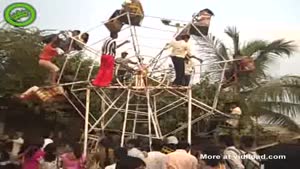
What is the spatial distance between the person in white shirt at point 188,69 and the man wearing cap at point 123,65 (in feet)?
3.66

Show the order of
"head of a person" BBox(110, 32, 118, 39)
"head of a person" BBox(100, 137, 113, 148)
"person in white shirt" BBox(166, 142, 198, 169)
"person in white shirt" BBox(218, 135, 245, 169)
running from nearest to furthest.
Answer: "person in white shirt" BBox(218, 135, 245, 169) < "person in white shirt" BBox(166, 142, 198, 169) < "head of a person" BBox(100, 137, 113, 148) < "head of a person" BBox(110, 32, 118, 39)

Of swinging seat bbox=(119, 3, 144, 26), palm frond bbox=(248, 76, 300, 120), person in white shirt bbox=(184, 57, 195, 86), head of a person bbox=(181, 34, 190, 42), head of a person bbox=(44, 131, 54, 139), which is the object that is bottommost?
head of a person bbox=(44, 131, 54, 139)

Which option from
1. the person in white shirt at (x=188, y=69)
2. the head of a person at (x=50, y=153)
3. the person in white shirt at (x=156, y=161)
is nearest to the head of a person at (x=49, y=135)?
the person in white shirt at (x=188, y=69)

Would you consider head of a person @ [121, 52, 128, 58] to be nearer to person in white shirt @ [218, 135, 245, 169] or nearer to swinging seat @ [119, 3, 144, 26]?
swinging seat @ [119, 3, 144, 26]

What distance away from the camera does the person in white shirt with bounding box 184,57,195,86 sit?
462 inches

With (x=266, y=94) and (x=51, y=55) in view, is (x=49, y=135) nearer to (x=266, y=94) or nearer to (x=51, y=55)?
(x=51, y=55)

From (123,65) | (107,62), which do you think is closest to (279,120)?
(123,65)

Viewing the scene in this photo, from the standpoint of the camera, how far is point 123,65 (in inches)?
464

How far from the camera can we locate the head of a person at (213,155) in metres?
6.29

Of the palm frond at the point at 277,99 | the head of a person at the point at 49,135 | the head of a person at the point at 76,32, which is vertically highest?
the head of a person at the point at 76,32

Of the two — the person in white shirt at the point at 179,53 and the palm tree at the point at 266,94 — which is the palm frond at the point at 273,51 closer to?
→ the palm tree at the point at 266,94

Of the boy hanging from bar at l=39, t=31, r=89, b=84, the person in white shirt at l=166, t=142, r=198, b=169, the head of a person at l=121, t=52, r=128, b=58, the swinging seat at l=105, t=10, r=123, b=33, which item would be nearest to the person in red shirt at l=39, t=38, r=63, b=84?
the boy hanging from bar at l=39, t=31, r=89, b=84

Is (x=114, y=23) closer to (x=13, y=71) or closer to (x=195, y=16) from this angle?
(x=195, y=16)

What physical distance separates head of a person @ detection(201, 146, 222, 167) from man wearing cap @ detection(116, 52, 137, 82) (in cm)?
523
